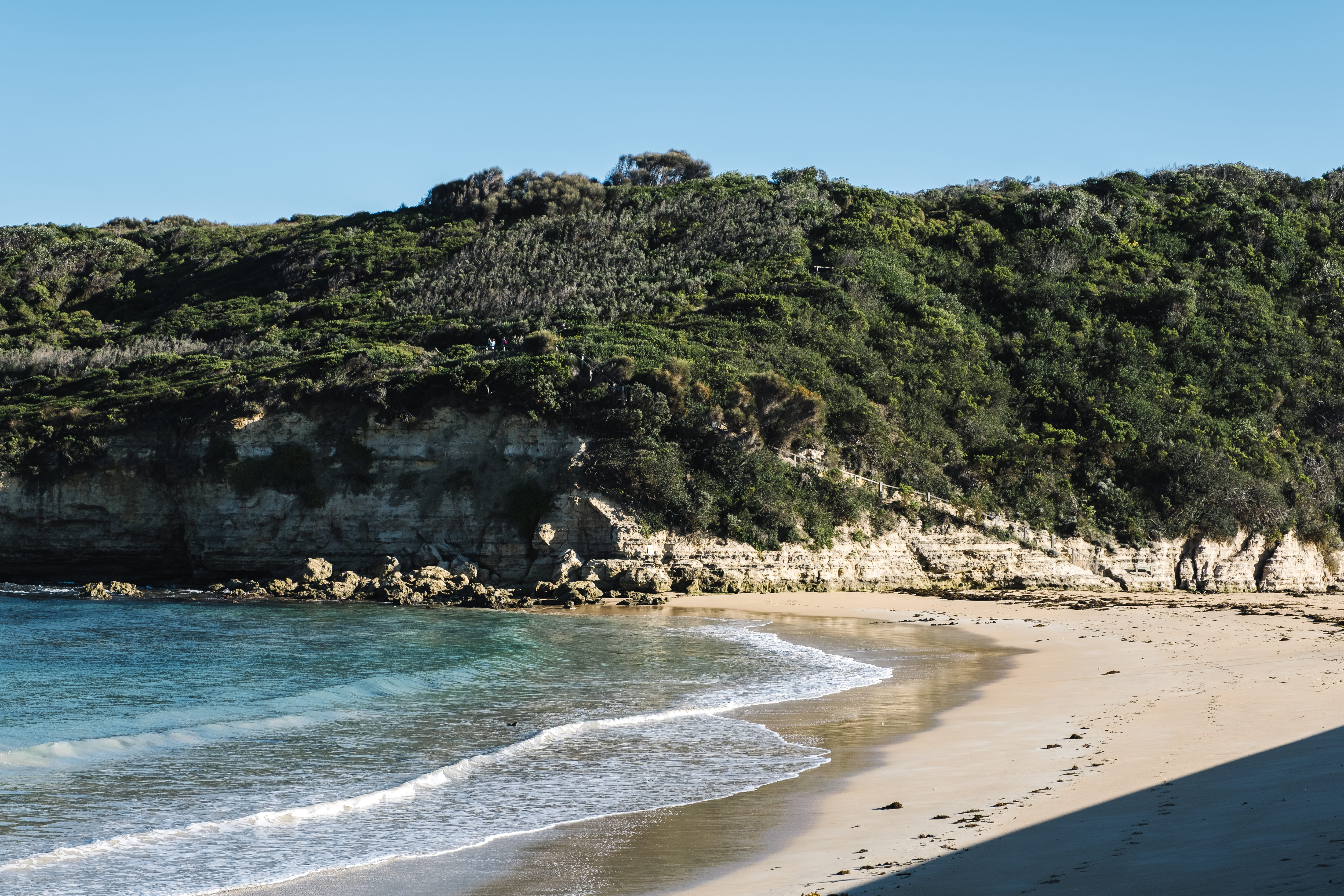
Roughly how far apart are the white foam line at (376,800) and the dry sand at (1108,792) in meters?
2.84

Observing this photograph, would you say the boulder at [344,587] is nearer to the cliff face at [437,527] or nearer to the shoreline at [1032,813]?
the cliff face at [437,527]

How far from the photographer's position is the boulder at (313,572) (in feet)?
97.3

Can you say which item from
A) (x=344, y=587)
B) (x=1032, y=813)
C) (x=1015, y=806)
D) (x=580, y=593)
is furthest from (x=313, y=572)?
(x=1032, y=813)

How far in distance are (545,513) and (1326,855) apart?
24953 millimetres

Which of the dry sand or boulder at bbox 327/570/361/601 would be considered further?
boulder at bbox 327/570/361/601

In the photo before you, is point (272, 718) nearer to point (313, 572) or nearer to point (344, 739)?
point (344, 739)

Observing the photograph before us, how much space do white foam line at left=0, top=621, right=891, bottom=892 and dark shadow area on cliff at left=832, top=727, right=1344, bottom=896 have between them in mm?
3822

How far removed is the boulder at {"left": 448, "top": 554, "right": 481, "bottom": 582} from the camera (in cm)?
2945

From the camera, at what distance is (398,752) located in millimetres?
11414

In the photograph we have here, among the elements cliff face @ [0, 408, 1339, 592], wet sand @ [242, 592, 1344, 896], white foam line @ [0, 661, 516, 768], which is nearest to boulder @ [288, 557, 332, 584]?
cliff face @ [0, 408, 1339, 592]

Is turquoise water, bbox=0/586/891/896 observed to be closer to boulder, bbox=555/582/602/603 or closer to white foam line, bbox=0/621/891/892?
white foam line, bbox=0/621/891/892

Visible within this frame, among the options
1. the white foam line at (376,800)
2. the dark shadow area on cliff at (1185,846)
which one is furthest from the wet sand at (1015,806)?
the white foam line at (376,800)

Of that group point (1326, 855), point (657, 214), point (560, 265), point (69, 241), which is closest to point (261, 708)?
point (1326, 855)

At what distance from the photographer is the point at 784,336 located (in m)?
36.8
